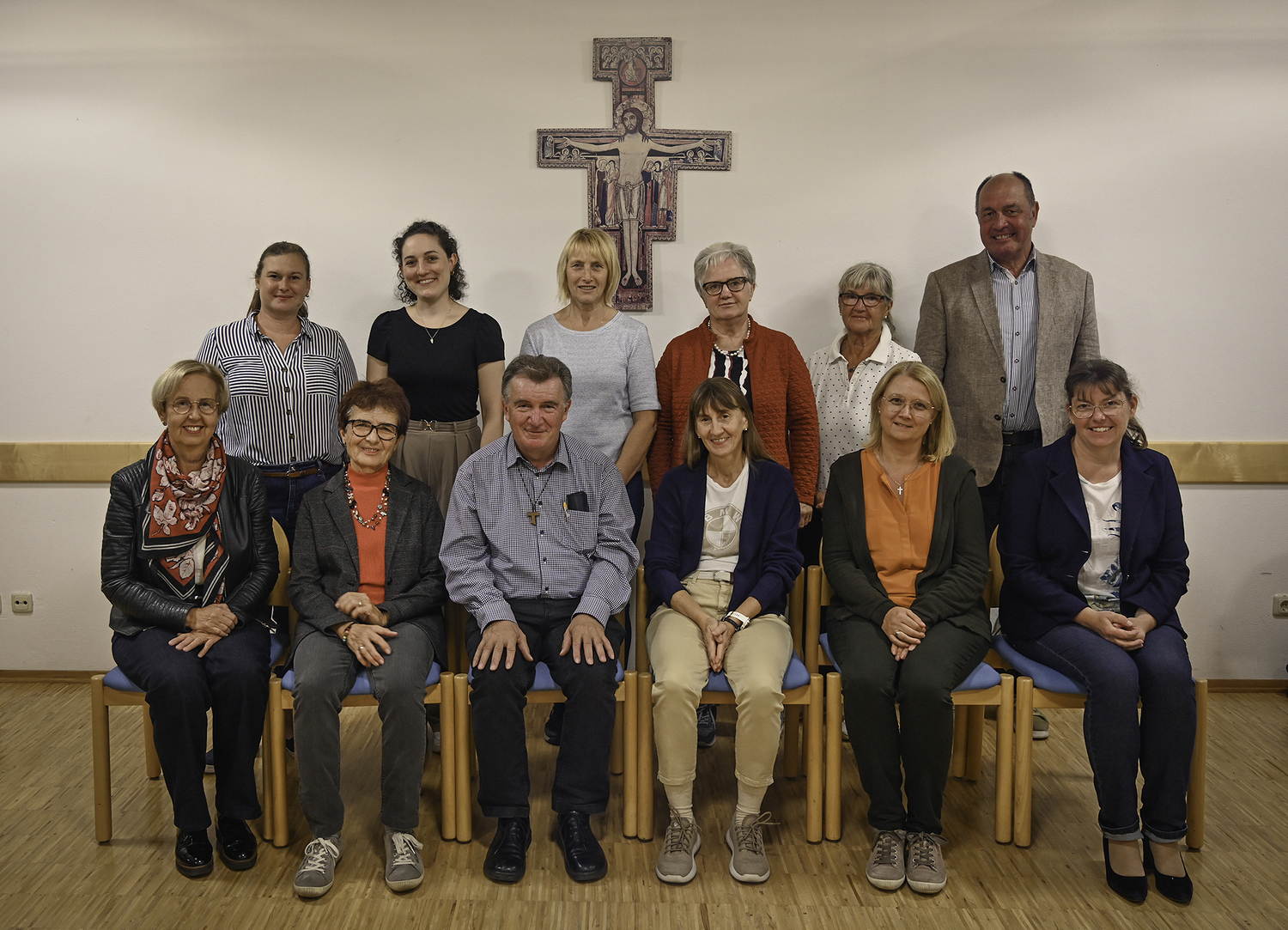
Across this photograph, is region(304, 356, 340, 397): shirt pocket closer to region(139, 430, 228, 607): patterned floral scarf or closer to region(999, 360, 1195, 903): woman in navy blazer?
region(139, 430, 228, 607): patterned floral scarf

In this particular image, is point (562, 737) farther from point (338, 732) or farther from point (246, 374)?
point (246, 374)

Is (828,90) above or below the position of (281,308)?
above

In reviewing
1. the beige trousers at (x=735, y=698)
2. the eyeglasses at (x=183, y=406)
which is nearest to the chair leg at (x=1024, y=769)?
the beige trousers at (x=735, y=698)

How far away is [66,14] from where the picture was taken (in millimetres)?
3268

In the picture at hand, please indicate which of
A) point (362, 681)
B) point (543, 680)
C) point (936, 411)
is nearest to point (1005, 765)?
point (936, 411)

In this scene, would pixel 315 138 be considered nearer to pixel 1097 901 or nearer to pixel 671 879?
pixel 671 879

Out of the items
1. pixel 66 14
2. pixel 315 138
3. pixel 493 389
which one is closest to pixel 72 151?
pixel 66 14

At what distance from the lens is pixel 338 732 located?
2.17m

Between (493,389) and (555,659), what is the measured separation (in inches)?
36.2

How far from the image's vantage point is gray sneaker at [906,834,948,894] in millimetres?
2078

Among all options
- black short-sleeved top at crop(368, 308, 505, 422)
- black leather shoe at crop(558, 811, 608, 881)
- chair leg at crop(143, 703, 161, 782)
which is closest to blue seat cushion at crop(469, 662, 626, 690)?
black leather shoe at crop(558, 811, 608, 881)

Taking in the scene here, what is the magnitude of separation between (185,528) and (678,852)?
1.48 metres

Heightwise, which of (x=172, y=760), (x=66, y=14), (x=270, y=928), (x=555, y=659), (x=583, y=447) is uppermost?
(x=66, y=14)

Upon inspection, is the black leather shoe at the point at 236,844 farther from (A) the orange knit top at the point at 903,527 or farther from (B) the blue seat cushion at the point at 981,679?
(A) the orange knit top at the point at 903,527
